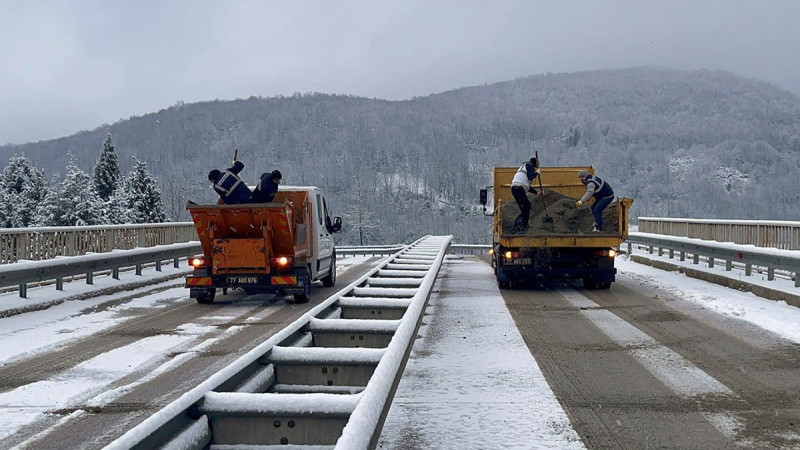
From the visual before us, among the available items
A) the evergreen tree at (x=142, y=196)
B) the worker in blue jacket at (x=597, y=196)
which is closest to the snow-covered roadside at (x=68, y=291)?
the worker in blue jacket at (x=597, y=196)

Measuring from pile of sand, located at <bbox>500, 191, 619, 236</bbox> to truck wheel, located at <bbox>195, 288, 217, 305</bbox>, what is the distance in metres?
5.88

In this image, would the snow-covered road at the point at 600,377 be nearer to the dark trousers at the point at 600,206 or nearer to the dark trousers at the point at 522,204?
the dark trousers at the point at 600,206

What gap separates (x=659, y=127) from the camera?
604ft

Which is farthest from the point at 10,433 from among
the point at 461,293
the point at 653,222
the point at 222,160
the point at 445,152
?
the point at 445,152

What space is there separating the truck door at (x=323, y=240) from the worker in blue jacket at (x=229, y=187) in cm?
195

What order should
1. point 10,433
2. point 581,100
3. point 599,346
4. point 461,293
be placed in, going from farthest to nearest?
point 581,100
point 461,293
point 599,346
point 10,433

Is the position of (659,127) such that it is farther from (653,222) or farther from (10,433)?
(10,433)

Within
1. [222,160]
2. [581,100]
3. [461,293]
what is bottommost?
[461,293]

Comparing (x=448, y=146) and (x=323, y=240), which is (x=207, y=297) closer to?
(x=323, y=240)

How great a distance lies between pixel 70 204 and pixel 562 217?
5414 cm

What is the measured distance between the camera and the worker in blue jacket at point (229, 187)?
12734 mm

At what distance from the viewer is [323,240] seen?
14.9m

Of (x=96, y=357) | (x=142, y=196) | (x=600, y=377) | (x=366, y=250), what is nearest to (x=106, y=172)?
(x=142, y=196)

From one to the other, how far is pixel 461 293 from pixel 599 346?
612 cm
